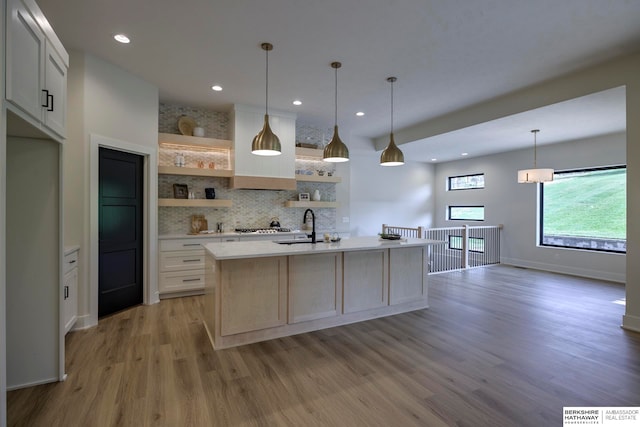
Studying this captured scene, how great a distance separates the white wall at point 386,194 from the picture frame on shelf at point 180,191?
3919 millimetres

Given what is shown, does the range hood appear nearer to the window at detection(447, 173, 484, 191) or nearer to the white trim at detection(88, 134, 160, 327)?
the white trim at detection(88, 134, 160, 327)

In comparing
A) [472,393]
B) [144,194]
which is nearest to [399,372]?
[472,393]

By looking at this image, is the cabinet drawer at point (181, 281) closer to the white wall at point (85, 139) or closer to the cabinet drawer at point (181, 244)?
the cabinet drawer at point (181, 244)

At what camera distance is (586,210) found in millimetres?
6344

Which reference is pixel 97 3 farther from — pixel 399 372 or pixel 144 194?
pixel 399 372

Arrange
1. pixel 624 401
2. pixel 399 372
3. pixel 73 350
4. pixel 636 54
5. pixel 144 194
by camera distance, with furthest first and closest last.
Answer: pixel 144 194 < pixel 636 54 < pixel 73 350 < pixel 399 372 < pixel 624 401

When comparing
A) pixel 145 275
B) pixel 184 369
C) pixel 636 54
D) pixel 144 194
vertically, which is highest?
pixel 636 54

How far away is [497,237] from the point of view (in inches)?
304

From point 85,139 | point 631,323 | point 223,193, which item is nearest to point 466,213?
point 631,323

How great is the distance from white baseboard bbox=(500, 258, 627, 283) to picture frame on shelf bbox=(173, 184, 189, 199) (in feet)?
24.3

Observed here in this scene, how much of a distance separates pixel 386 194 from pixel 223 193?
4.62 meters

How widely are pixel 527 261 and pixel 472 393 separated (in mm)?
6226

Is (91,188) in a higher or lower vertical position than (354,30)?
lower

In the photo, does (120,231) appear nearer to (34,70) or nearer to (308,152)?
(34,70)
